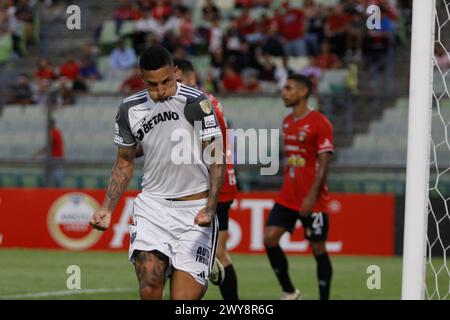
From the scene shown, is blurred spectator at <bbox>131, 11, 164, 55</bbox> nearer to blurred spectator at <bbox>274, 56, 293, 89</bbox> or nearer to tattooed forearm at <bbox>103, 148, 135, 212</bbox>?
blurred spectator at <bbox>274, 56, 293, 89</bbox>

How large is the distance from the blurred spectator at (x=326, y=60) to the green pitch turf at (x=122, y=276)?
5.37 meters

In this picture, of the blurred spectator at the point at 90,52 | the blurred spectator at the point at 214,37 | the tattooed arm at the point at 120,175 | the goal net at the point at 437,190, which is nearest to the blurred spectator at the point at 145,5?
the blurred spectator at the point at 90,52

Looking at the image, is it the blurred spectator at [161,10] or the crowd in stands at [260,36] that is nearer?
the crowd in stands at [260,36]

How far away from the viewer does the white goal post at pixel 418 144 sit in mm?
7316

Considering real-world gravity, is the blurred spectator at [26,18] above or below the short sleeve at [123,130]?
above

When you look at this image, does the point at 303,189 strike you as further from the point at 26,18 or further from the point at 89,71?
the point at 26,18

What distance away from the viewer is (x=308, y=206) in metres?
10.6

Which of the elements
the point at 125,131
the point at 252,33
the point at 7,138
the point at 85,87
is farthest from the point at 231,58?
the point at 125,131

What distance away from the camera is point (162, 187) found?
7398 millimetres

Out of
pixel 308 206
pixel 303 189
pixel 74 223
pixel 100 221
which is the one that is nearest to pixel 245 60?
pixel 74 223

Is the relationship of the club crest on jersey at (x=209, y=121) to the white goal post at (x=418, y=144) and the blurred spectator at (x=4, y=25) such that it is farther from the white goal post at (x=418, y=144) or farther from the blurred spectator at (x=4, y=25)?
the blurred spectator at (x=4, y=25)

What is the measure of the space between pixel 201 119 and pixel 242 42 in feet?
48.4

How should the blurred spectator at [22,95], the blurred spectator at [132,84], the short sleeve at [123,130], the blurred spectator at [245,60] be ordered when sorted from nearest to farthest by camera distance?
the short sleeve at [123,130]
the blurred spectator at [22,95]
the blurred spectator at [132,84]
the blurred spectator at [245,60]
